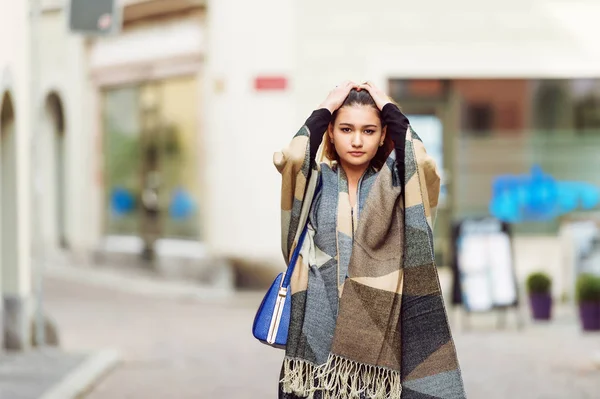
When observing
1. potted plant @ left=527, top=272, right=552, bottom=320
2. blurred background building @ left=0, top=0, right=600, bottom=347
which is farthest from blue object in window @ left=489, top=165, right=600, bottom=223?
potted plant @ left=527, top=272, right=552, bottom=320

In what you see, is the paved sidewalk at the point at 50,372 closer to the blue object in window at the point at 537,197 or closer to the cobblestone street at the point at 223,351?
the cobblestone street at the point at 223,351

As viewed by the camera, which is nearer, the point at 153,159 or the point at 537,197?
the point at 537,197

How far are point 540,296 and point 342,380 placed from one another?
9022 mm

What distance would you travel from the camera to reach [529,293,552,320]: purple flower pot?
12977mm

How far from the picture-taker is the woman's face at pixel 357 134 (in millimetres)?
4406

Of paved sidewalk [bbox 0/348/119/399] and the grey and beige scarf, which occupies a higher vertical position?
the grey and beige scarf

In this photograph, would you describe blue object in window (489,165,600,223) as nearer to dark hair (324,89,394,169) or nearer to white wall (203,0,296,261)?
white wall (203,0,296,261)

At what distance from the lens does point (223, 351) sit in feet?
35.2

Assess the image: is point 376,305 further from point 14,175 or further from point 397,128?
point 14,175

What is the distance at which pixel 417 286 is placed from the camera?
4.28 meters

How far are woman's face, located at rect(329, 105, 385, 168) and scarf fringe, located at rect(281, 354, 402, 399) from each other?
Result: 65cm

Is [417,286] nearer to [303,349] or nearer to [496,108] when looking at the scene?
[303,349]

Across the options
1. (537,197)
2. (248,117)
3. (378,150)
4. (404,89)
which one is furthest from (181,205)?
(378,150)

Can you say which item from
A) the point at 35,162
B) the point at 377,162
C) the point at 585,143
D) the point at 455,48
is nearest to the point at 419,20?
the point at 455,48
